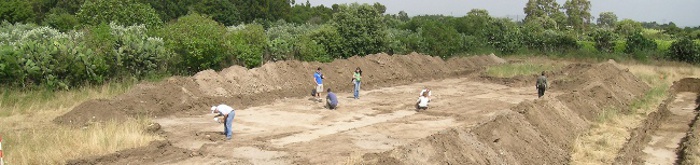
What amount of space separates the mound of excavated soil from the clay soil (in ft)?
0.15

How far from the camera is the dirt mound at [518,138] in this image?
12.5 metres

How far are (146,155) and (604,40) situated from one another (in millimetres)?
43920

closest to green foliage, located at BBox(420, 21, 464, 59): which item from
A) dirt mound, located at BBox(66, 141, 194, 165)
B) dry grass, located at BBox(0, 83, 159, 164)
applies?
dry grass, located at BBox(0, 83, 159, 164)

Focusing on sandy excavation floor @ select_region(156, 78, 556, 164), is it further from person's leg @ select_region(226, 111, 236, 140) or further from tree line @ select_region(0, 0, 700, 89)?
tree line @ select_region(0, 0, 700, 89)

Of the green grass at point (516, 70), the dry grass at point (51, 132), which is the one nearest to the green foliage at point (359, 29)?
the green grass at point (516, 70)

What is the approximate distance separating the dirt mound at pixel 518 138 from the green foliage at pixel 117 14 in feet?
76.1

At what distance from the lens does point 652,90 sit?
1132 inches

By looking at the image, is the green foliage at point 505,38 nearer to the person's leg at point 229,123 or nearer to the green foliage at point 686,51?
the green foliage at point 686,51

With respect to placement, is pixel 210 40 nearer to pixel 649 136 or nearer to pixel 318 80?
pixel 318 80

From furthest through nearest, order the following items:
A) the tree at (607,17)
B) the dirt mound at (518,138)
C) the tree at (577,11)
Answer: the tree at (607,17) < the tree at (577,11) < the dirt mound at (518,138)

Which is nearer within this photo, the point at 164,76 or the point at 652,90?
the point at 164,76

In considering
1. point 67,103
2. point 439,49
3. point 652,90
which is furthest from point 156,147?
point 439,49

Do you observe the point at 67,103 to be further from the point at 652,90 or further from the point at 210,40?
the point at 652,90

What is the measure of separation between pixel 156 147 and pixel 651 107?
19.0 meters
